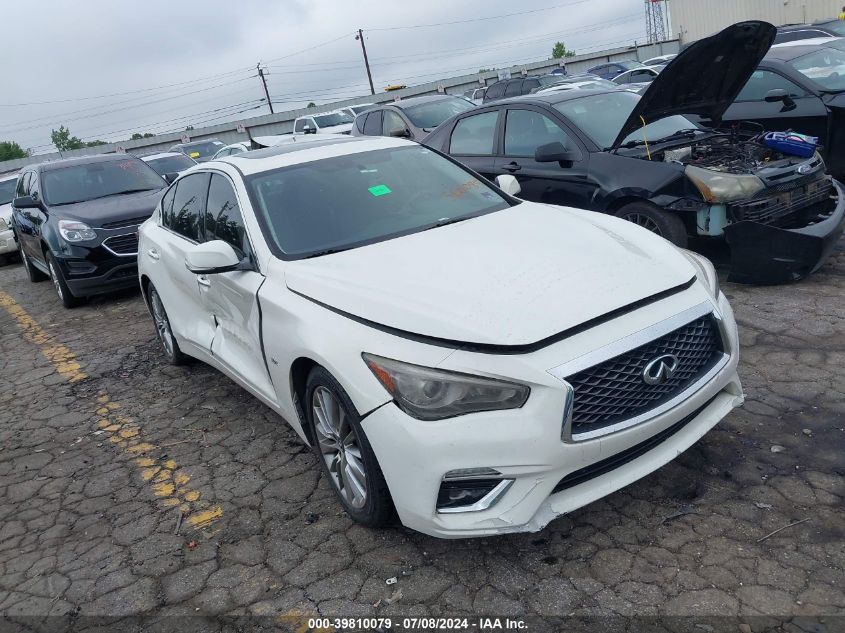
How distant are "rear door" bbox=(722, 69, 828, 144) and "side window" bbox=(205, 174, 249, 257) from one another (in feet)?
17.6

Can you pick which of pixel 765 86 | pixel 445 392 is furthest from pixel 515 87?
pixel 445 392

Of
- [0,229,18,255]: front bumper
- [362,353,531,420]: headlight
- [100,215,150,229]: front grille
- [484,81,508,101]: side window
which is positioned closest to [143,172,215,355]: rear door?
[362,353,531,420]: headlight

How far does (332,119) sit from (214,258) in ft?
64.7

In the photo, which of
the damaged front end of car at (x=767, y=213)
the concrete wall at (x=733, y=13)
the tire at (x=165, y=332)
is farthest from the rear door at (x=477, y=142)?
the concrete wall at (x=733, y=13)

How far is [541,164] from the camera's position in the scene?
6535 millimetres

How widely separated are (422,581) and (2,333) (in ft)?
23.2

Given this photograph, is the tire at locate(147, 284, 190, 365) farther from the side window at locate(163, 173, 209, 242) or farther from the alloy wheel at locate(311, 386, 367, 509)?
the alloy wheel at locate(311, 386, 367, 509)

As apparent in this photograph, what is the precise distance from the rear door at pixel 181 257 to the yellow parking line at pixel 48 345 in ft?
4.54

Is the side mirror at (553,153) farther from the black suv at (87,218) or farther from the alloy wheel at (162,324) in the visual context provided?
the black suv at (87,218)

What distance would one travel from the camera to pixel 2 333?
8.15 m

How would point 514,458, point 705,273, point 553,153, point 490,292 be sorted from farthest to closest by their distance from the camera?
point 553,153 < point 705,273 < point 490,292 < point 514,458

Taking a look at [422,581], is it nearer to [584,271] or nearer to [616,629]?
[616,629]

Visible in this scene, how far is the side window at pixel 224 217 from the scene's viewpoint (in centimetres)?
396

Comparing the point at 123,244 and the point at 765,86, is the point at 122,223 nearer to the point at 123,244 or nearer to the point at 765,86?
the point at 123,244
